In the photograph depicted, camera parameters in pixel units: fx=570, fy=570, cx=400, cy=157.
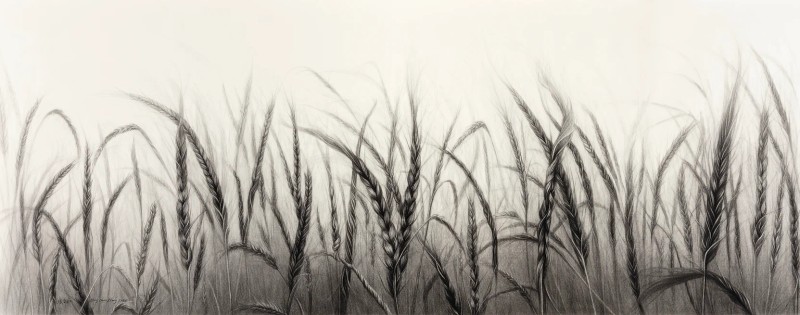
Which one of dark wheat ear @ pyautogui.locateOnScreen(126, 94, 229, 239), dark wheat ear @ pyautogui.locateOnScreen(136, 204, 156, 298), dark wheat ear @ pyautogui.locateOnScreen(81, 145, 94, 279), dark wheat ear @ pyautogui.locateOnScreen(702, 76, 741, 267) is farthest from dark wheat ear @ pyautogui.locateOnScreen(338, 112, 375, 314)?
dark wheat ear @ pyautogui.locateOnScreen(702, 76, 741, 267)

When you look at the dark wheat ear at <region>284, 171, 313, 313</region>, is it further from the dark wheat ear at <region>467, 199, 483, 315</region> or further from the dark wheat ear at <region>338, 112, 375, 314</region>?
the dark wheat ear at <region>467, 199, 483, 315</region>

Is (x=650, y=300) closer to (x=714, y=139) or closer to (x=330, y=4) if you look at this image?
(x=714, y=139)

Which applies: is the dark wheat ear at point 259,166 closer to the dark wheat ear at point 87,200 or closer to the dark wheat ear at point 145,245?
the dark wheat ear at point 145,245

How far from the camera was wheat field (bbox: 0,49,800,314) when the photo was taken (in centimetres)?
125

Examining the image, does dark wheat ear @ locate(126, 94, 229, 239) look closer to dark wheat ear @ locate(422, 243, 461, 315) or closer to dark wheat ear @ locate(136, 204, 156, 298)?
dark wheat ear @ locate(136, 204, 156, 298)

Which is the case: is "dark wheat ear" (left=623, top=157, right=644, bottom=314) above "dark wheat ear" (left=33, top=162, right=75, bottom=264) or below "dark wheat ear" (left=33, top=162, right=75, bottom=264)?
below

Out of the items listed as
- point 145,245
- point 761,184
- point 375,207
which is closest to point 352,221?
point 375,207

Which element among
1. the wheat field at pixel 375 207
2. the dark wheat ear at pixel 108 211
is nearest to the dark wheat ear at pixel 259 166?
the wheat field at pixel 375 207

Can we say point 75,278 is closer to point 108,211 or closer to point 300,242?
point 108,211

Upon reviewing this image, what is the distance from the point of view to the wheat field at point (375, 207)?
49.2 inches

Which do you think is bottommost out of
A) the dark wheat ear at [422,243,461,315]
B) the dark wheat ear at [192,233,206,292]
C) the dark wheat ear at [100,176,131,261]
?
the dark wheat ear at [422,243,461,315]

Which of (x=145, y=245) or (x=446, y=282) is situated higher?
(x=145, y=245)

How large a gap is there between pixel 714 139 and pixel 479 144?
20.8 inches

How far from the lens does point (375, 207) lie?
1255 mm
